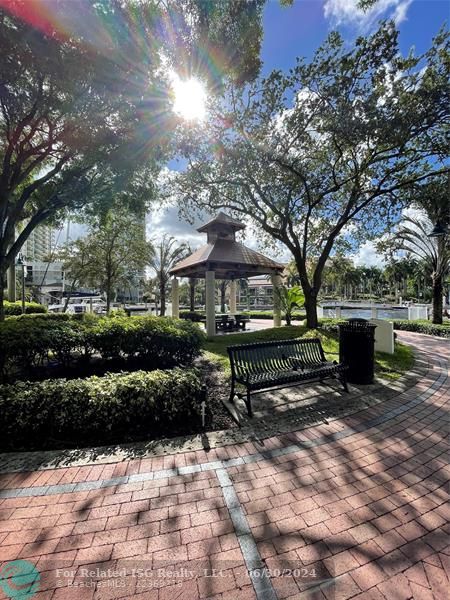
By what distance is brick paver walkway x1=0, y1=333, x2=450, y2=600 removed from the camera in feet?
6.21

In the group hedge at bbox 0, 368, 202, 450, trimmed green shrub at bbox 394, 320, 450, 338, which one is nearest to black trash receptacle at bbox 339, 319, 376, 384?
hedge at bbox 0, 368, 202, 450

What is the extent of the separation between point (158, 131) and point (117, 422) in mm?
8049

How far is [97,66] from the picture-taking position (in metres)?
5.69

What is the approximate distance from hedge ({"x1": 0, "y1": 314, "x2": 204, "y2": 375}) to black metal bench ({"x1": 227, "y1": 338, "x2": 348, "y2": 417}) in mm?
2345

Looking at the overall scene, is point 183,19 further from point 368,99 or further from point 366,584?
point 366,584

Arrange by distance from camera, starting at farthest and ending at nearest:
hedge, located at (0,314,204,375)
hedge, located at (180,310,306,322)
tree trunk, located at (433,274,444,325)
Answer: hedge, located at (180,310,306,322) → tree trunk, located at (433,274,444,325) → hedge, located at (0,314,204,375)

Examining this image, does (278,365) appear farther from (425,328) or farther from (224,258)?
(425,328)

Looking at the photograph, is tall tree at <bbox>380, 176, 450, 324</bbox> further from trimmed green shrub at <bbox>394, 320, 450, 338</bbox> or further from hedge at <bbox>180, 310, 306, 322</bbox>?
hedge at <bbox>180, 310, 306, 322</bbox>

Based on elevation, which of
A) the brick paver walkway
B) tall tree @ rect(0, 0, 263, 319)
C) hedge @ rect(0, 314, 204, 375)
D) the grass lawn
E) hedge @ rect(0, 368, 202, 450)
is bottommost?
the brick paver walkway

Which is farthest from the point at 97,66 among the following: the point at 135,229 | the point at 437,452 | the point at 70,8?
the point at 135,229

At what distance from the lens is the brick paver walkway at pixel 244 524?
1892mm

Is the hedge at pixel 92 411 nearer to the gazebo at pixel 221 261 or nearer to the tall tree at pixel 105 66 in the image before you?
the tall tree at pixel 105 66

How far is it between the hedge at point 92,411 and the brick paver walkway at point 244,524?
0.69m

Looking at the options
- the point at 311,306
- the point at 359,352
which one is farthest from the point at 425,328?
the point at 359,352
